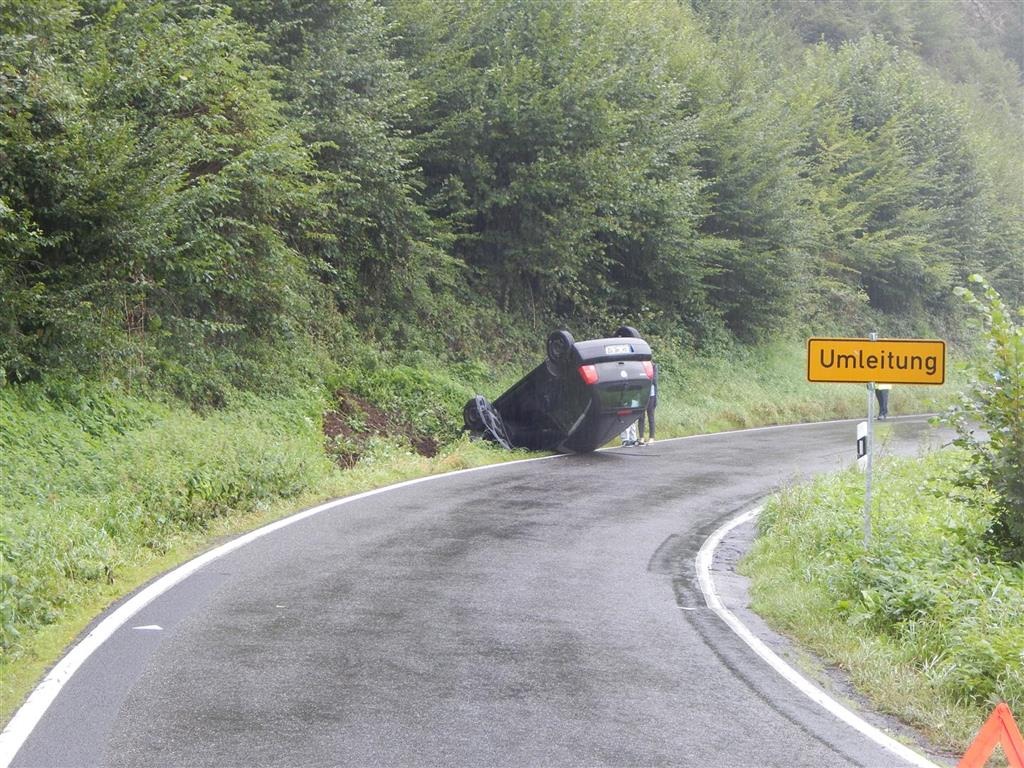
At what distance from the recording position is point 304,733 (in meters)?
5.45

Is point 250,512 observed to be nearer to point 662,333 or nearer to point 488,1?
point 488,1

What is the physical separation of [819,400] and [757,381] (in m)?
1.78

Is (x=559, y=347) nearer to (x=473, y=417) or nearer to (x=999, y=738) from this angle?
(x=473, y=417)

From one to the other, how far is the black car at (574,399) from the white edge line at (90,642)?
267 inches

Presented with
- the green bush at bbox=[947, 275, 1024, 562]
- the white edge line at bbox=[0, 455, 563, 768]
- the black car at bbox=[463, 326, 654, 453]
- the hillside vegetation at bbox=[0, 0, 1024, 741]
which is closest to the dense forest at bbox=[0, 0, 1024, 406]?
the hillside vegetation at bbox=[0, 0, 1024, 741]

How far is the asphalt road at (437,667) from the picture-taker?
5.35 m

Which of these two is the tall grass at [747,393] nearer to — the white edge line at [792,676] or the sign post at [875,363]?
the sign post at [875,363]

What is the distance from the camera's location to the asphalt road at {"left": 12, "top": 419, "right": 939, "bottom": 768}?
211 inches

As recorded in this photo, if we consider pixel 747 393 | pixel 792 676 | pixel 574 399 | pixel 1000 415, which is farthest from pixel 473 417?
pixel 792 676

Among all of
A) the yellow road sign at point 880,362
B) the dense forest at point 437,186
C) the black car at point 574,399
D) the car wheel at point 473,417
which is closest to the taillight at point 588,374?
the black car at point 574,399

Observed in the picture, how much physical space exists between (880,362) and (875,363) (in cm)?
4

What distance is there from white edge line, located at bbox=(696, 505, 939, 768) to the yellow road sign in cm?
203

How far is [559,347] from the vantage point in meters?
18.5

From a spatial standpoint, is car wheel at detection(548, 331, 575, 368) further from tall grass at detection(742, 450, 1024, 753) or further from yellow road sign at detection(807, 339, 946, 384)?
yellow road sign at detection(807, 339, 946, 384)
